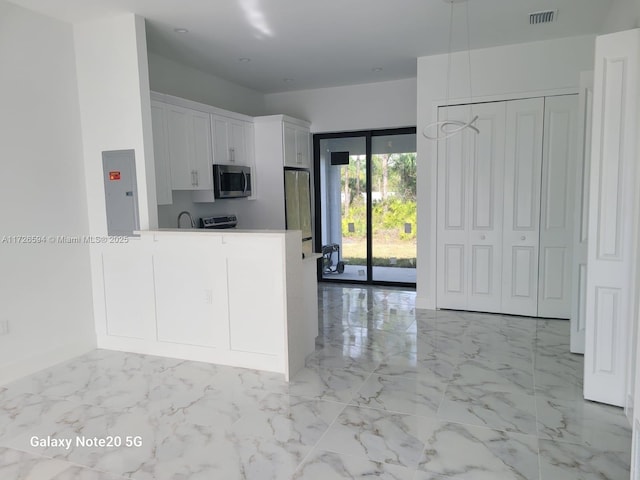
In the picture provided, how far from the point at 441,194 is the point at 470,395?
2.69 m

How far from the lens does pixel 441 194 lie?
536 centimetres

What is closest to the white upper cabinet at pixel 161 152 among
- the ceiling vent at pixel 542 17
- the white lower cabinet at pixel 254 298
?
the white lower cabinet at pixel 254 298

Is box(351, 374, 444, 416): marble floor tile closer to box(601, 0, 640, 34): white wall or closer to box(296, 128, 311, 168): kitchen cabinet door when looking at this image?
box(601, 0, 640, 34): white wall

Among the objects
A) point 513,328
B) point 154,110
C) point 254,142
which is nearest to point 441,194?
point 513,328

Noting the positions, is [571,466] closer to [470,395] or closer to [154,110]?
[470,395]

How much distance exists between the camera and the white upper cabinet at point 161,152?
14.8 feet

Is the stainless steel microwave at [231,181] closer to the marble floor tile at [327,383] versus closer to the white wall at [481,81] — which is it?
the white wall at [481,81]

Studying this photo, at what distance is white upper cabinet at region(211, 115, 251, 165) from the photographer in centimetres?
543

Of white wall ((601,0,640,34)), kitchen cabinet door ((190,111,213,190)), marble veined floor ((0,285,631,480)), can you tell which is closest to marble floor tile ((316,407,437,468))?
marble veined floor ((0,285,631,480))

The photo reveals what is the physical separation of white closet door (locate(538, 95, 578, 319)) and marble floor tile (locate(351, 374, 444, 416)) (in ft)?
7.79

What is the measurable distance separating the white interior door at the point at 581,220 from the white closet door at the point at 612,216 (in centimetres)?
72

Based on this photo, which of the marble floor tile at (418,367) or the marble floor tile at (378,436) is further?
the marble floor tile at (418,367)

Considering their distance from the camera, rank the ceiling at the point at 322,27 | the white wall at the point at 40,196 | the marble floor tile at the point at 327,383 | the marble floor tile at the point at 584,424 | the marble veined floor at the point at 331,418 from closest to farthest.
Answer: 1. the marble veined floor at the point at 331,418
2. the marble floor tile at the point at 584,424
3. the marble floor tile at the point at 327,383
4. the white wall at the point at 40,196
5. the ceiling at the point at 322,27

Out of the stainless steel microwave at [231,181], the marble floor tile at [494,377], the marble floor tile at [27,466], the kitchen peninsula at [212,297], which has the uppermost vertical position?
the stainless steel microwave at [231,181]
